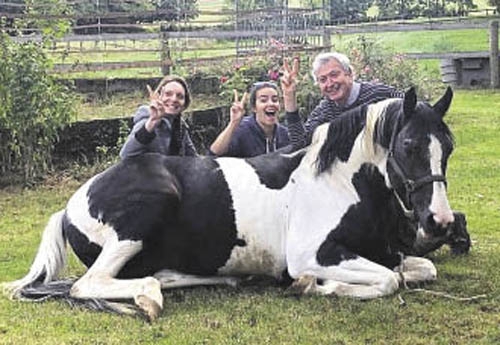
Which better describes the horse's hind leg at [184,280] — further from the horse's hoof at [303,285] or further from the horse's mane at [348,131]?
the horse's mane at [348,131]

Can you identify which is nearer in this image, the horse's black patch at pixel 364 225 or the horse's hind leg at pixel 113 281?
the horse's hind leg at pixel 113 281

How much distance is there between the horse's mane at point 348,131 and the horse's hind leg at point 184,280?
84 cm

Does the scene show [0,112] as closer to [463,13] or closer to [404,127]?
[404,127]

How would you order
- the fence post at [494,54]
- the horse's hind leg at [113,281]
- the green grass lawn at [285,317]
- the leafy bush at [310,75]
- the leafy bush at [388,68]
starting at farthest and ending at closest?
the fence post at [494,54] < the leafy bush at [388,68] < the leafy bush at [310,75] < the horse's hind leg at [113,281] < the green grass lawn at [285,317]

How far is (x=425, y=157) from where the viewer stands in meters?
4.13

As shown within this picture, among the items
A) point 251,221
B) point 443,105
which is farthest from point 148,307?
point 443,105

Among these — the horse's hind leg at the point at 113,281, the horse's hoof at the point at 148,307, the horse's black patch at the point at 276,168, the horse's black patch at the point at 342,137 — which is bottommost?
the horse's hoof at the point at 148,307

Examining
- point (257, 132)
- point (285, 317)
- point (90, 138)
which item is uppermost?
point (257, 132)

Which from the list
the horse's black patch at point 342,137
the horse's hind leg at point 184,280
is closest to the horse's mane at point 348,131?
the horse's black patch at point 342,137

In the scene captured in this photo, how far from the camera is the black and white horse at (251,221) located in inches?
178

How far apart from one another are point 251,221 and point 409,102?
1.14 metres

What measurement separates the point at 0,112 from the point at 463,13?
18.4m

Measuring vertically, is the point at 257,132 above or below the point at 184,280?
above

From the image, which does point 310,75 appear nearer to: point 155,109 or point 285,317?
point 155,109
